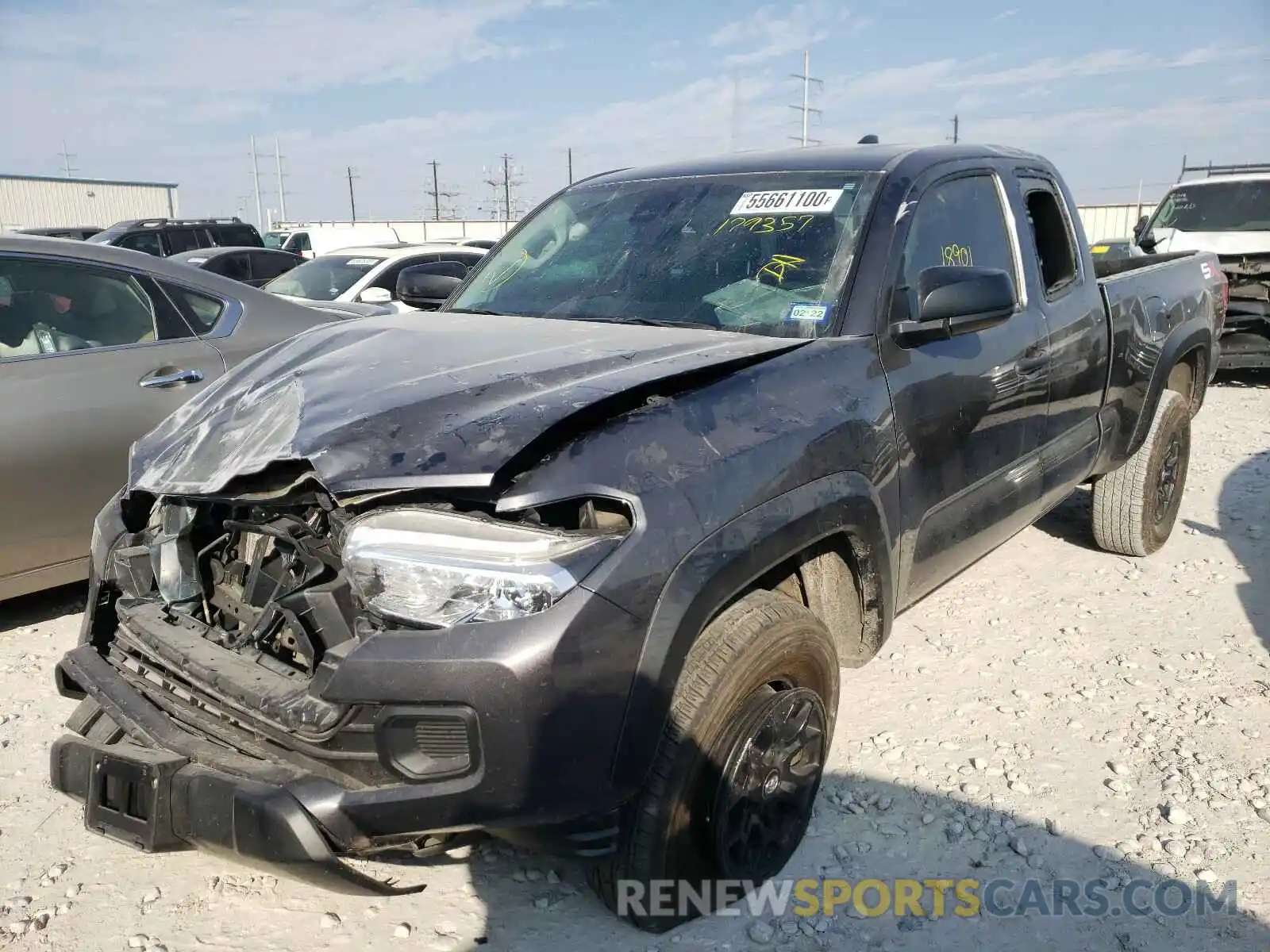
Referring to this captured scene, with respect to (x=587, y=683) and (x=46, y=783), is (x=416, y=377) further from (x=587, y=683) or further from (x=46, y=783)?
(x=46, y=783)

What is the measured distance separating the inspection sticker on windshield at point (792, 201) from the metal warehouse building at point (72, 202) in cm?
4037

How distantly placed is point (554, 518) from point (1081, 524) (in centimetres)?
451

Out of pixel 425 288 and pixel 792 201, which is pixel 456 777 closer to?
pixel 792 201

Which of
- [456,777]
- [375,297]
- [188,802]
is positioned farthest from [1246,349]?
[188,802]

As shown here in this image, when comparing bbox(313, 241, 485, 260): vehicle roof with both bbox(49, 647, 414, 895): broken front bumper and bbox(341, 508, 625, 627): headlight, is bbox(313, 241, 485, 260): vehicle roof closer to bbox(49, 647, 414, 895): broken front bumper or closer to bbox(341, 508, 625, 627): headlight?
bbox(49, 647, 414, 895): broken front bumper

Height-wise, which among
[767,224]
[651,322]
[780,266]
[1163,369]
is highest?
[767,224]

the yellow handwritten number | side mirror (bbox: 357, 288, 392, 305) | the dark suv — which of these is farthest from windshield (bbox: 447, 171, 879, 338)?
the dark suv

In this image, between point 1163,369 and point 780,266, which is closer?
point 780,266

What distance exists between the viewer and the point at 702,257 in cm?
312

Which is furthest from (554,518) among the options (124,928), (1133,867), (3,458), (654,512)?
(3,458)

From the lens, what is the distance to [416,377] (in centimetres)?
238

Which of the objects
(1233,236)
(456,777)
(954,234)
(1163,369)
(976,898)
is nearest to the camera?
(456,777)

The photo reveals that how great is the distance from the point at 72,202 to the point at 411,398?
151ft

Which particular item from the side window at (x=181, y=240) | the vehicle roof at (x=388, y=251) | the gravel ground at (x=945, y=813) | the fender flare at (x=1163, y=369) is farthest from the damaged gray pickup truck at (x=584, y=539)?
the side window at (x=181, y=240)
